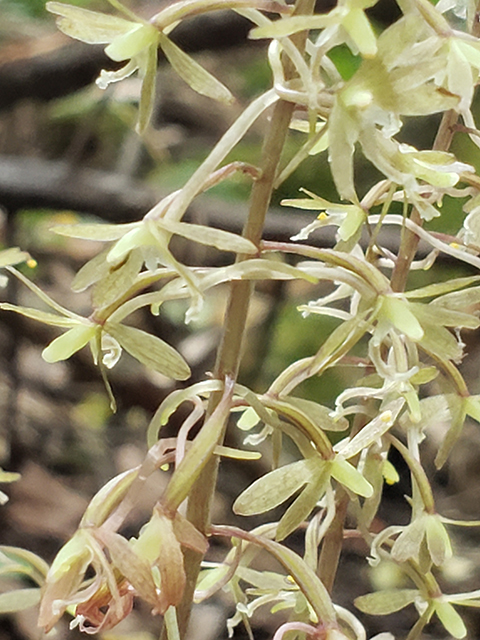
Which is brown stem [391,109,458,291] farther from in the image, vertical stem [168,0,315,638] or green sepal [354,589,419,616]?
green sepal [354,589,419,616]

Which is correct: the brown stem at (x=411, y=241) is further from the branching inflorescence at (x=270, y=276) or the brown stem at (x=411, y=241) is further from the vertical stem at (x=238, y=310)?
the vertical stem at (x=238, y=310)

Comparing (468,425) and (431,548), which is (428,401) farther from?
(468,425)

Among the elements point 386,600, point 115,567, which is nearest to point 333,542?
point 386,600

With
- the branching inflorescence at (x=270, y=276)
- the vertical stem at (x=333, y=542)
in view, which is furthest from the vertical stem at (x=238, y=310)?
the vertical stem at (x=333, y=542)

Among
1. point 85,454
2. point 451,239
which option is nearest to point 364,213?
point 451,239

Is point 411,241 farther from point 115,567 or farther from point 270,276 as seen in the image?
point 115,567

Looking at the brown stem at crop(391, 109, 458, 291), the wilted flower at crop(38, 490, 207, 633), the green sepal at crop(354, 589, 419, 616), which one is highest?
the brown stem at crop(391, 109, 458, 291)

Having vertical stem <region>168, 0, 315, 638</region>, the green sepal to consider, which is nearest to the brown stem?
vertical stem <region>168, 0, 315, 638</region>

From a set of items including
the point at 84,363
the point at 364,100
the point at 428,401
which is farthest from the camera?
the point at 84,363
